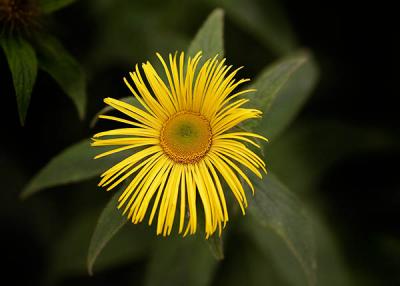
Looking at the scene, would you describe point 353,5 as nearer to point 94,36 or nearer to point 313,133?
point 313,133

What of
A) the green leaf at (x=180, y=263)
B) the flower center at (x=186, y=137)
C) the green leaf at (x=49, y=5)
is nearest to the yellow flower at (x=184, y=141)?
the flower center at (x=186, y=137)

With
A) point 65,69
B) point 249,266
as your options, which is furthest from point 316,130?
point 65,69

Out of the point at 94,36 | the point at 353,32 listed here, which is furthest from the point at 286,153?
the point at 94,36

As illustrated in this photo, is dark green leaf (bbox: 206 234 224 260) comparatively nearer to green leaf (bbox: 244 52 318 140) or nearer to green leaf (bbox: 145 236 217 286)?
green leaf (bbox: 244 52 318 140)

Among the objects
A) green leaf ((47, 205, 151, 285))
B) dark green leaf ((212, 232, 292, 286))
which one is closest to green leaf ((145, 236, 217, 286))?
green leaf ((47, 205, 151, 285))

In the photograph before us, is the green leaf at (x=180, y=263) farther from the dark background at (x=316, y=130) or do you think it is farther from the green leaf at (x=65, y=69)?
the green leaf at (x=65, y=69)

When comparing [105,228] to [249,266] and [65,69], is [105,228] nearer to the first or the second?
[65,69]
